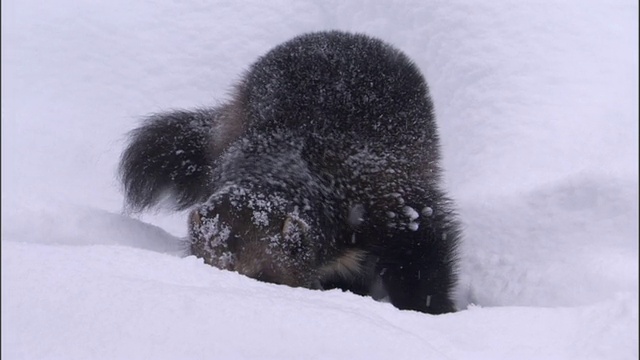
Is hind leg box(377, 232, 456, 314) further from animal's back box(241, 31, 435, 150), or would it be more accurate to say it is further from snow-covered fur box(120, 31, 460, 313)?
animal's back box(241, 31, 435, 150)

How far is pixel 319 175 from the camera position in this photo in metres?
2.93

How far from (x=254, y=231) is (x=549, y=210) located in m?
1.11

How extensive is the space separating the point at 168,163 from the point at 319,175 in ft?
3.07

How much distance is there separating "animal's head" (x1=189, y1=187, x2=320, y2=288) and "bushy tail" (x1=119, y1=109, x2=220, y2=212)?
2.82 feet

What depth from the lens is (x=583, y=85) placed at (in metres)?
3.36

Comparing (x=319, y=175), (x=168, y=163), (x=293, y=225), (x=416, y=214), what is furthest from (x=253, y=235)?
(x=168, y=163)

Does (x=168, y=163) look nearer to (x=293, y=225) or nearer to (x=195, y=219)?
(x=195, y=219)

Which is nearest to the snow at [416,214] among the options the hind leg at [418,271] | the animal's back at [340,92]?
the hind leg at [418,271]

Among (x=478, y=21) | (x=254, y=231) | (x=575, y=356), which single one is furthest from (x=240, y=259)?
(x=478, y=21)

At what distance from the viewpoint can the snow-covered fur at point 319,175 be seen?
2555 millimetres

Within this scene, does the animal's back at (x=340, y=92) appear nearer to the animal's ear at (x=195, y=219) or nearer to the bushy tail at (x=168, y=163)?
the bushy tail at (x=168, y=163)

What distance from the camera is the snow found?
4.62 ft

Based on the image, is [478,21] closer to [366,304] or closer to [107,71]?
[107,71]

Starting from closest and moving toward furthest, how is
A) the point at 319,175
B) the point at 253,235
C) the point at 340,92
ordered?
the point at 253,235
the point at 319,175
the point at 340,92
